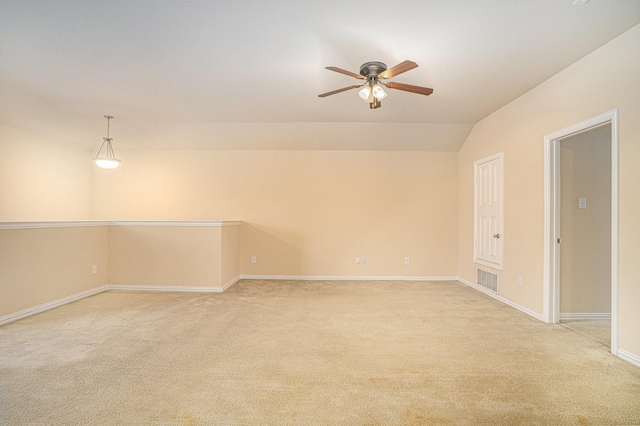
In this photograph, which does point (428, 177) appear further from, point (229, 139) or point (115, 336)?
point (115, 336)

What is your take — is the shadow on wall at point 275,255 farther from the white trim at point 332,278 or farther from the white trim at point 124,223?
the white trim at point 124,223

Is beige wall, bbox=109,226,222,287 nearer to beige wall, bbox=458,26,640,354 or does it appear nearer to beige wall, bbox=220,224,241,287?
beige wall, bbox=220,224,241,287

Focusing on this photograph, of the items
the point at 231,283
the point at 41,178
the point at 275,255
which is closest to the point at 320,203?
the point at 275,255

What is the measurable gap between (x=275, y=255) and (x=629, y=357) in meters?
4.73

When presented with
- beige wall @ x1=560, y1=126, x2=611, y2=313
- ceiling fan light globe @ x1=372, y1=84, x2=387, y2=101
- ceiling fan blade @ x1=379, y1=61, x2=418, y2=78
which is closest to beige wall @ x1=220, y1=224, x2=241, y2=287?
ceiling fan light globe @ x1=372, y1=84, x2=387, y2=101

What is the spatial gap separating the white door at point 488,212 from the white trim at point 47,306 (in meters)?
5.99

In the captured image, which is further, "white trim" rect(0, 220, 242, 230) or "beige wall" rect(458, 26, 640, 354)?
"white trim" rect(0, 220, 242, 230)

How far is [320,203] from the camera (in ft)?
18.8

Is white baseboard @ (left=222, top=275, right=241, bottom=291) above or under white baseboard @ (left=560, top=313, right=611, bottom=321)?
under

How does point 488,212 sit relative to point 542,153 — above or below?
below

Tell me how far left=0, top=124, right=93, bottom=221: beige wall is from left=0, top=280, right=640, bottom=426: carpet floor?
2281mm

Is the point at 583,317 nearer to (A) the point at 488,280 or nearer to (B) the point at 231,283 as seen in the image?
(A) the point at 488,280

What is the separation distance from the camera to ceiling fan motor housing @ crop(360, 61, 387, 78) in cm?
269

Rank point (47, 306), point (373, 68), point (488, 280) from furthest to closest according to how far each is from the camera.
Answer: point (488, 280), point (47, 306), point (373, 68)
